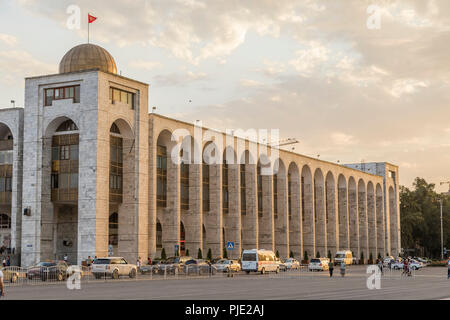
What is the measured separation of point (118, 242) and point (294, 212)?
3568 centimetres

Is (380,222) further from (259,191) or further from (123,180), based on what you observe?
(123,180)

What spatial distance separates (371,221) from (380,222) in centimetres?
400

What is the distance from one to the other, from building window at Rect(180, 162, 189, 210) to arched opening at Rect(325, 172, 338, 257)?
119 ft

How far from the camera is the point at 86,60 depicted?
5628 centimetres

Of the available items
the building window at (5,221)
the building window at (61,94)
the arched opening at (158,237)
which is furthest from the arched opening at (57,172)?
the arched opening at (158,237)

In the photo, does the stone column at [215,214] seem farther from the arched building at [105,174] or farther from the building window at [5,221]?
the building window at [5,221]

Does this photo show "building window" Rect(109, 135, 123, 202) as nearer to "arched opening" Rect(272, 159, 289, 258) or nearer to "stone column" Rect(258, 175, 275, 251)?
"stone column" Rect(258, 175, 275, 251)

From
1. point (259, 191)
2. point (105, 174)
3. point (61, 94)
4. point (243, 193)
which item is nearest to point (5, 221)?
point (105, 174)

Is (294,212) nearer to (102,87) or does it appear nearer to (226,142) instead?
(226,142)

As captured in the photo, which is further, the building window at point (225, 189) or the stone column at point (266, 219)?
the stone column at point (266, 219)

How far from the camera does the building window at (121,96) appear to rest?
55.2 m

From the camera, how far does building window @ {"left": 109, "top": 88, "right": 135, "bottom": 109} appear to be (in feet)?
181
